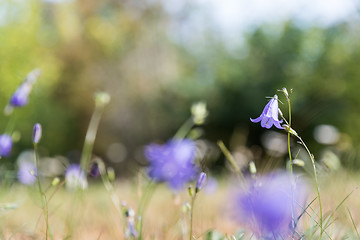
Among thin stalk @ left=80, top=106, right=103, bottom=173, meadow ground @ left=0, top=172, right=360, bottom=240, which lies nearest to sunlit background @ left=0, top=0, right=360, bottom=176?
thin stalk @ left=80, top=106, right=103, bottom=173

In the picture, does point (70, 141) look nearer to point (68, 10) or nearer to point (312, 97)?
point (68, 10)

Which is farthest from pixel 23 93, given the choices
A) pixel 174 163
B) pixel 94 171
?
pixel 174 163

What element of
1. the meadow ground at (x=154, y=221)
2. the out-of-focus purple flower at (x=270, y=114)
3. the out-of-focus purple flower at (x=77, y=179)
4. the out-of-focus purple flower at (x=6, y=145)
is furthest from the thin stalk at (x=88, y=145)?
the out-of-focus purple flower at (x=270, y=114)

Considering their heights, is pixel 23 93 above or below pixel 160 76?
above

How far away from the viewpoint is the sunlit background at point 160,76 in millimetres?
12000

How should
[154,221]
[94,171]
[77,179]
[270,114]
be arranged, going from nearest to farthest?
[270,114]
[94,171]
[77,179]
[154,221]

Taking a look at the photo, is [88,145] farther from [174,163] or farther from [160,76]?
[174,163]

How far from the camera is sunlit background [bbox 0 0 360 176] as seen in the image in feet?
39.4

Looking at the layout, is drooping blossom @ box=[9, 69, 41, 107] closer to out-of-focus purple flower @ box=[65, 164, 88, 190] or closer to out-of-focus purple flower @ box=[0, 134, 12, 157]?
out-of-focus purple flower @ box=[0, 134, 12, 157]

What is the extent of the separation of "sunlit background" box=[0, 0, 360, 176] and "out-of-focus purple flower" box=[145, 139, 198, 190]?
10.2 metres

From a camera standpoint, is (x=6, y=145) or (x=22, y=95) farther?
(x=22, y=95)

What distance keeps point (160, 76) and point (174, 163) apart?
12.1 m

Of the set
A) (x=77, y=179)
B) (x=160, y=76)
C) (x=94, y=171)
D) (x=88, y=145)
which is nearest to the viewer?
(x=94, y=171)

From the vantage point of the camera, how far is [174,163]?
70.2 inches
